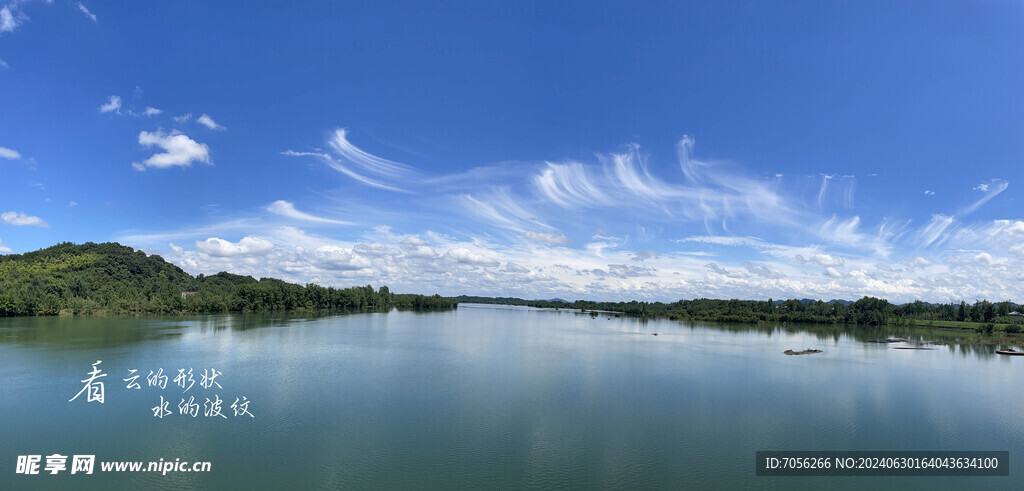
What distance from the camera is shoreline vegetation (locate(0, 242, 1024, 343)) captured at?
55812 mm

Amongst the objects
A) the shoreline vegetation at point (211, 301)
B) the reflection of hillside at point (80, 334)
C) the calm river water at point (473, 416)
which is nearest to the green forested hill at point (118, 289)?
the shoreline vegetation at point (211, 301)

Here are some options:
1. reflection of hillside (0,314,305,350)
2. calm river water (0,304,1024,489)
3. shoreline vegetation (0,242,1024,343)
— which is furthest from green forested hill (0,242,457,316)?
calm river water (0,304,1024,489)

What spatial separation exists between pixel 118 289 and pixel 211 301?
11158 millimetres

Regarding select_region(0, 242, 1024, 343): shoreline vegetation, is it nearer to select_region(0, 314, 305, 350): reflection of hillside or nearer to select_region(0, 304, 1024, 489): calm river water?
select_region(0, 314, 305, 350): reflection of hillside

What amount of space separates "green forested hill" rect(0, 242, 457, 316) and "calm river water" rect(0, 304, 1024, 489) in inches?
1183

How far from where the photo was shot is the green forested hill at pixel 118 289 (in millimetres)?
54312

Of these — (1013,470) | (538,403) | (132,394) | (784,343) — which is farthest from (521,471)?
(784,343)

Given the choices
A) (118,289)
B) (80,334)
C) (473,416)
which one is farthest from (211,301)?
(473,416)

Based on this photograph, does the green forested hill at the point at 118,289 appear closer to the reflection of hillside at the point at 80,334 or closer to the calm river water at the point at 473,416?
the reflection of hillside at the point at 80,334

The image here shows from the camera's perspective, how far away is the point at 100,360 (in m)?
23.8

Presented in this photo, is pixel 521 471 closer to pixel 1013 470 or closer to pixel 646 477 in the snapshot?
pixel 646 477

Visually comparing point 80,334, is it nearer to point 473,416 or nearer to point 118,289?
point 473,416

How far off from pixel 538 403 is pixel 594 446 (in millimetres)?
4922

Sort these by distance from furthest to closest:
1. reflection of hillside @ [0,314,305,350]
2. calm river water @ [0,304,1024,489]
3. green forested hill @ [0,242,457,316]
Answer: green forested hill @ [0,242,457,316], reflection of hillside @ [0,314,305,350], calm river water @ [0,304,1024,489]
